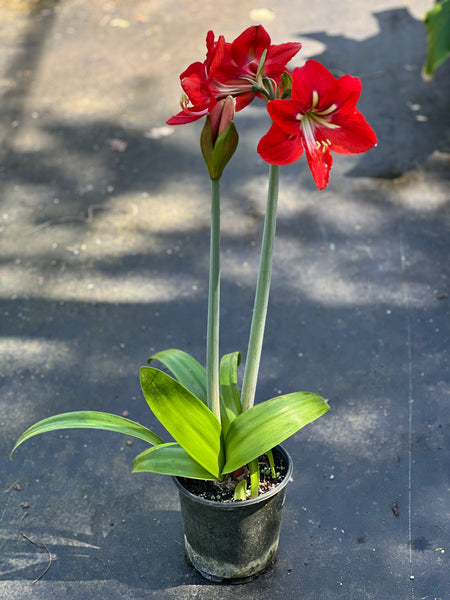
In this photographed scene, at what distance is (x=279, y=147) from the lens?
1.45 m

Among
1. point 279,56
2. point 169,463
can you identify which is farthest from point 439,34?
point 169,463

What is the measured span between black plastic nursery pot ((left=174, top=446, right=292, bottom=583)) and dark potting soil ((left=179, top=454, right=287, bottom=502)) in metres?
0.03

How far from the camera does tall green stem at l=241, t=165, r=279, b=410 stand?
1.69 m

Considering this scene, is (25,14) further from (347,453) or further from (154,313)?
(347,453)

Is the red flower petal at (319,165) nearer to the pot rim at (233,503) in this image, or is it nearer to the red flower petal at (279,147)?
the red flower petal at (279,147)

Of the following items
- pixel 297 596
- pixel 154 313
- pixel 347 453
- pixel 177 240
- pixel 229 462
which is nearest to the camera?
pixel 229 462

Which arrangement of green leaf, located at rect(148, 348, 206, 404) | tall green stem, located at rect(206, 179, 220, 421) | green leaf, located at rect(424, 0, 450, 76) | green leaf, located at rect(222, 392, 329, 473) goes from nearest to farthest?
tall green stem, located at rect(206, 179, 220, 421)
green leaf, located at rect(222, 392, 329, 473)
green leaf, located at rect(148, 348, 206, 404)
green leaf, located at rect(424, 0, 450, 76)

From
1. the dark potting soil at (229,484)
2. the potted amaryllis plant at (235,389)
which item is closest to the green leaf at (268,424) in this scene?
the potted amaryllis plant at (235,389)

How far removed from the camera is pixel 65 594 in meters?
2.14

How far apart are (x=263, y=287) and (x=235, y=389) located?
44 cm

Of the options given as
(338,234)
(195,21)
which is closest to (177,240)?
(338,234)

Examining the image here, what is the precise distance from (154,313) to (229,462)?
148 cm

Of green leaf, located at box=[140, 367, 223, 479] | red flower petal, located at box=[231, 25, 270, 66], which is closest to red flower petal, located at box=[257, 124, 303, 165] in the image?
red flower petal, located at box=[231, 25, 270, 66]

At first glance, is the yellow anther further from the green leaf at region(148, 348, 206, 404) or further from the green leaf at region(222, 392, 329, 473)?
the green leaf at region(148, 348, 206, 404)
